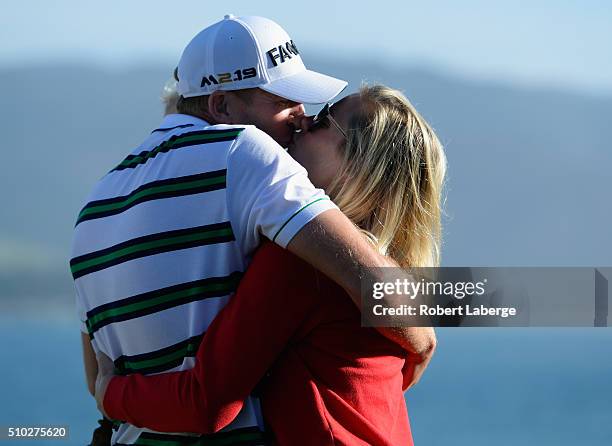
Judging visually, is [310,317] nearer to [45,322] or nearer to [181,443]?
[181,443]

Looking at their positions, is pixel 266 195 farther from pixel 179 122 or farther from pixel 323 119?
pixel 323 119

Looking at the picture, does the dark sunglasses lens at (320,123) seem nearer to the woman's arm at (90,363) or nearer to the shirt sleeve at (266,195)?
the shirt sleeve at (266,195)

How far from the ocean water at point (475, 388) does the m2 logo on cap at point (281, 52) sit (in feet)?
22.7

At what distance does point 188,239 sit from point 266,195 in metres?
0.16

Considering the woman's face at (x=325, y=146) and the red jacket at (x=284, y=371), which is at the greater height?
the woman's face at (x=325, y=146)

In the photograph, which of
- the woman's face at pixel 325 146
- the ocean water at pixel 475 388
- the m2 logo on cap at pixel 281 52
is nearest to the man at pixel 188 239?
the m2 logo on cap at pixel 281 52

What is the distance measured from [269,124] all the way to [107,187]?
363 millimetres

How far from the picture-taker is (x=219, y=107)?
204cm

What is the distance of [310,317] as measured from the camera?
177cm

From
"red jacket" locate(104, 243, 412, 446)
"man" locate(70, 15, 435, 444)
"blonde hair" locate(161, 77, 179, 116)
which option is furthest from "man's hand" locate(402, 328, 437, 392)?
"blonde hair" locate(161, 77, 179, 116)

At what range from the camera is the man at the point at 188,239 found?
1701mm

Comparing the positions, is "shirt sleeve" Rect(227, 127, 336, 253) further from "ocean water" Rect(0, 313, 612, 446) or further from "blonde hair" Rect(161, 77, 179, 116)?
"ocean water" Rect(0, 313, 612, 446)

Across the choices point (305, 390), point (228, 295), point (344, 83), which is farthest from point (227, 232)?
point (344, 83)

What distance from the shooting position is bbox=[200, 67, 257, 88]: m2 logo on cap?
6.61ft
